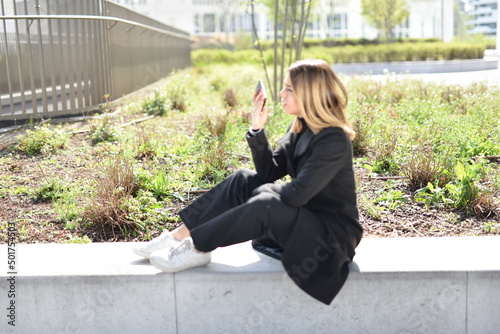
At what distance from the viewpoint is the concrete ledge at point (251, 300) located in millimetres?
2943

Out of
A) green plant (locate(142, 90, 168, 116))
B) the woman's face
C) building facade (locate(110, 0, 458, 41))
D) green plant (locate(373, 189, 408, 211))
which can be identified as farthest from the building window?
the woman's face

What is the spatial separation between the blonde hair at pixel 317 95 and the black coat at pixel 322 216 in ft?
0.16

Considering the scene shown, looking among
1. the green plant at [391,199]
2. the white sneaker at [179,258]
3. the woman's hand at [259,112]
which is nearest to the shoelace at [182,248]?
the white sneaker at [179,258]

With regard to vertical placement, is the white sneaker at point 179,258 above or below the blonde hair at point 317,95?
below

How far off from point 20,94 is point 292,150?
5520 mm

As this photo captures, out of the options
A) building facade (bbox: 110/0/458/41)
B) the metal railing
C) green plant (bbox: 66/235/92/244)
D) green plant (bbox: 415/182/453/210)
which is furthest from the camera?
building facade (bbox: 110/0/458/41)

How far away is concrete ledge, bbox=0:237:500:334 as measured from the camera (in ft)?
9.66

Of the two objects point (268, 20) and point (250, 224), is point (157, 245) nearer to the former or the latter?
point (250, 224)

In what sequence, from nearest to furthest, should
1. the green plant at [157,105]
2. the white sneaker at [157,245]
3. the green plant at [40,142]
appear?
the white sneaker at [157,245] → the green plant at [40,142] → the green plant at [157,105]

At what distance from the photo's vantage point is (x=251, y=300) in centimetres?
297

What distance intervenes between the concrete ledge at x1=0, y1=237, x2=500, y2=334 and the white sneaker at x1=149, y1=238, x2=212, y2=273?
40mm

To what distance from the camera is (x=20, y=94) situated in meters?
7.81

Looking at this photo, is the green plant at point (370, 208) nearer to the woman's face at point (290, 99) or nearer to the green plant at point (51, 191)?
the woman's face at point (290, 99)

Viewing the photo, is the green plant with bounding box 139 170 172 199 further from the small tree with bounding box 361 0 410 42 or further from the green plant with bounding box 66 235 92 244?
the small tree with bounding box 361 0 410 42
